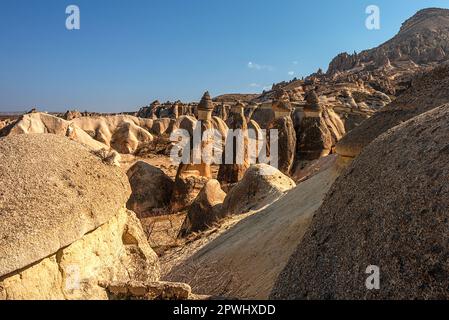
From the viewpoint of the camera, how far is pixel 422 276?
1.57 meters

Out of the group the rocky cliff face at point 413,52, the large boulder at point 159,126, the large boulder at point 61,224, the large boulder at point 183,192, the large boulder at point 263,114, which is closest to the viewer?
the large boulder at point 61,224

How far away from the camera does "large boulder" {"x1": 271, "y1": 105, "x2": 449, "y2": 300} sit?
1.62m

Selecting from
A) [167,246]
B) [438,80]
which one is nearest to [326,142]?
[167,246]

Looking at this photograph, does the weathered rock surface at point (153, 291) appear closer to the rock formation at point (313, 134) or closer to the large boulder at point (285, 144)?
the large boulder at point (285, 144)

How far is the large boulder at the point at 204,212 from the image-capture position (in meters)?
9.51

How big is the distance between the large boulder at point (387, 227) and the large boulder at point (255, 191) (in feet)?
22.0

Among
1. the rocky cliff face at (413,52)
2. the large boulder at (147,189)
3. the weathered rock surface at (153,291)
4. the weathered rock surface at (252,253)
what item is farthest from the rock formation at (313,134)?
the rocky cliff face at (413,52)

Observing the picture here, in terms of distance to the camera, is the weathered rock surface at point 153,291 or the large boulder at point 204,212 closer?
the weathered rock surface at point 153,291

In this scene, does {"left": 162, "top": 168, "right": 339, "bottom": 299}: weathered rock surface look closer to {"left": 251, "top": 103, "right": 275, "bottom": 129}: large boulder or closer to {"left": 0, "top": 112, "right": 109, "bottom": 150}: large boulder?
{"left": 0, "top": 112, "right": 109, "bottom": 150}: large boulder

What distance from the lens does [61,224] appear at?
305 cm

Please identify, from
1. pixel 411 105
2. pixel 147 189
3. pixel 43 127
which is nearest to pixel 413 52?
pixel 43 127

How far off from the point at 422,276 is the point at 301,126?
14011mm

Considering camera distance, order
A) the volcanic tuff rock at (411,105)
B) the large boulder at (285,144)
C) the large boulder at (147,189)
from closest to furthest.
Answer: the volcanic tuff rock at (411,105) < the large boulder at (147,189) < the large boulder at (285,144)

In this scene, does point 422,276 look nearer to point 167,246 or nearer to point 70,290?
point 70,290
